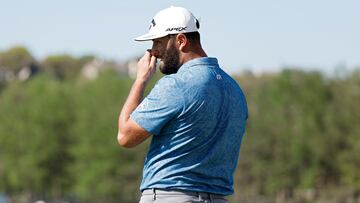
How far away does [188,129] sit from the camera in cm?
664

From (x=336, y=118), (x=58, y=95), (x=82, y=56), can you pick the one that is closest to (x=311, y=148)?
(x=336, y=118)

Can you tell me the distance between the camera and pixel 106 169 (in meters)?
81.4

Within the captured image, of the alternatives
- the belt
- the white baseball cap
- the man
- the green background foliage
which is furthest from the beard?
the green background foliage

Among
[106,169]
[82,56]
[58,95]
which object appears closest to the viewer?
[106,169]

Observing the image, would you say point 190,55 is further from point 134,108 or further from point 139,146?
point 139,146

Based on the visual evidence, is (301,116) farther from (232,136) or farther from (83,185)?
(232,136)

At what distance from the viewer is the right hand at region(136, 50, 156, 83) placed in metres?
6.91

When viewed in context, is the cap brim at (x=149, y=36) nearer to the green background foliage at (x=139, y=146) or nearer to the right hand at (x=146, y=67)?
the right hand at (x=146, y=67)

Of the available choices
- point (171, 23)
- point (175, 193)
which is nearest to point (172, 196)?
point (175, 193)

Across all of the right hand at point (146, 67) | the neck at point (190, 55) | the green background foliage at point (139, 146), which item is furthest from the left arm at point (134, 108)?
the green background foliage at point (139, 146)

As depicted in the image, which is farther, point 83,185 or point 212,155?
point 83,185

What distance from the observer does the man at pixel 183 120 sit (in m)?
6.59

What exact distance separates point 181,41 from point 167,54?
13 cm

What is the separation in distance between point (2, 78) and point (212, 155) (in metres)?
158
